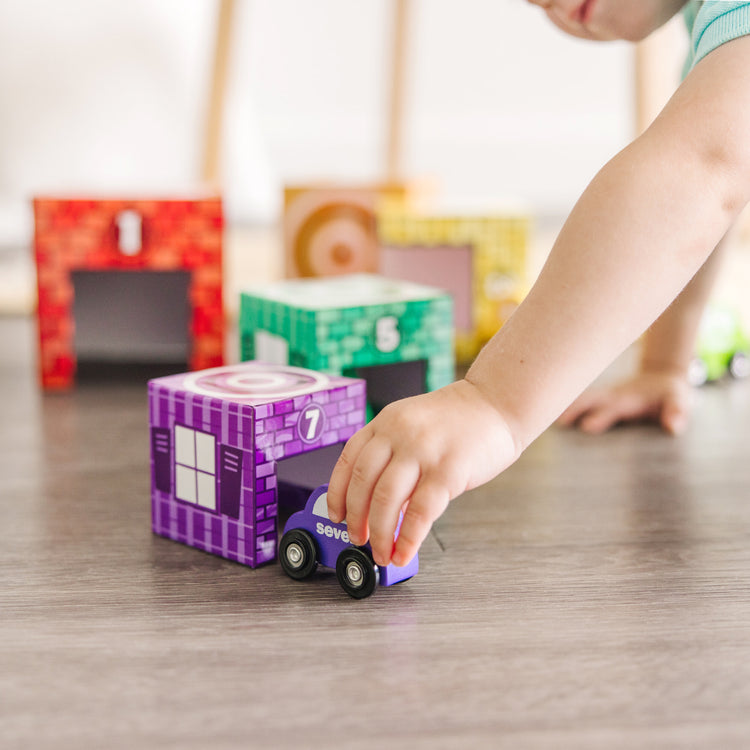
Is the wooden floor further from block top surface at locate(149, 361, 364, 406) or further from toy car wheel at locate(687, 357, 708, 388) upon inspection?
toy car wheel at locate(687, 357, 708, 388)

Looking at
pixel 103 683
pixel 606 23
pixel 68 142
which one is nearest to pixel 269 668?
pixel 103 683

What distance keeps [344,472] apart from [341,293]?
0.35m

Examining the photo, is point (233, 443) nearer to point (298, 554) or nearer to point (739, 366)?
point (298, 554)

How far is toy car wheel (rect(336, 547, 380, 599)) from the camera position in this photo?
52cm

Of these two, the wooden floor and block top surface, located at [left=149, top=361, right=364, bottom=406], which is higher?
block top surface, located at [left=149, top=361, right=364, bottom=406]

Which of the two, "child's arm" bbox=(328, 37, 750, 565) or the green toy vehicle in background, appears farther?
the green toy vehicle in background

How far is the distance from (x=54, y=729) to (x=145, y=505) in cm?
30

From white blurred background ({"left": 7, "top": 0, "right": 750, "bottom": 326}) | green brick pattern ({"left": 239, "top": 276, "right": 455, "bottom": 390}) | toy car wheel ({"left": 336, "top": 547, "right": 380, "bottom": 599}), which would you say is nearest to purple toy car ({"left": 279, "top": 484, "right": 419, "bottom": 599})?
toy car wheel ({"left": 336, "top": 547, "right": 380, "bottom": 599})

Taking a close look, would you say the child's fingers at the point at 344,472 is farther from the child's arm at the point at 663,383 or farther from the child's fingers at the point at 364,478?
the child's arm at the point at 663,383

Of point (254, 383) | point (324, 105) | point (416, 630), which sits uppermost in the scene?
point (324, 105)

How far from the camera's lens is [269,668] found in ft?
1.47

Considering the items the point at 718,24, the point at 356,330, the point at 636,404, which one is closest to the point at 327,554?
the point at 356,330

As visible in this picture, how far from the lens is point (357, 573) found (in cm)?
53

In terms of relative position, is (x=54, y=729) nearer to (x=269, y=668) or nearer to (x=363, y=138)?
(x=269, y=668)
